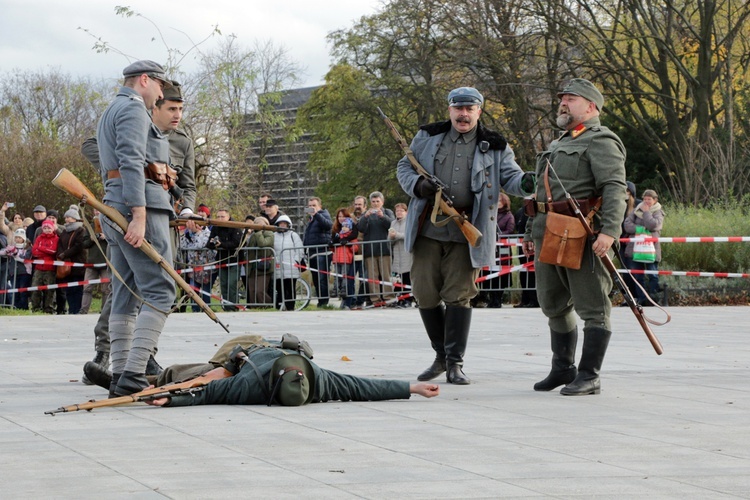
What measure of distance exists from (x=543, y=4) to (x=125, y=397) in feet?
87.8

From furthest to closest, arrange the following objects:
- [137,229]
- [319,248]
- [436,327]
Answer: [319,248]
[436,327]
[137,229]

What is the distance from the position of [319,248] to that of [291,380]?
13.0 metres

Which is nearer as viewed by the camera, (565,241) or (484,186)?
(565,241)

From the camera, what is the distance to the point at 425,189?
28.2 feet

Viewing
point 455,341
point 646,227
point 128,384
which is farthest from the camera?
point 646,227

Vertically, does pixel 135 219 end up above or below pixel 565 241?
above

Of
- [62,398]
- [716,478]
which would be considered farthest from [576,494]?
[62,398]

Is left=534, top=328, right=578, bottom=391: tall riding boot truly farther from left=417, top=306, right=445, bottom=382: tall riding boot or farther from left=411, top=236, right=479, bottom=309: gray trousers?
left=417, top=306, right=445, bottom=382: tall riding boot

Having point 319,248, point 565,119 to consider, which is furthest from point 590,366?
point 319,248

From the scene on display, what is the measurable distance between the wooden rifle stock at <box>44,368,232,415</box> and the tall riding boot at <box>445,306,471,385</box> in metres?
1.81

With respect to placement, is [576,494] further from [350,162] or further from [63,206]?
[350,162]

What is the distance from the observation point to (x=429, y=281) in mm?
8703

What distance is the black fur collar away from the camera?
8711 millimetres

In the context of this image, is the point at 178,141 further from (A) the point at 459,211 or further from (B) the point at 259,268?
(B) the point at 259,268
